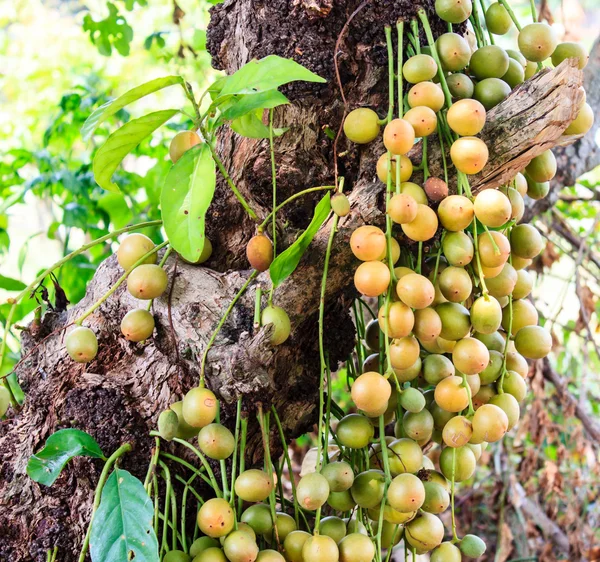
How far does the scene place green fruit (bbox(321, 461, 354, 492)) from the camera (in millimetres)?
804

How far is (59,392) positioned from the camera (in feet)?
3.18

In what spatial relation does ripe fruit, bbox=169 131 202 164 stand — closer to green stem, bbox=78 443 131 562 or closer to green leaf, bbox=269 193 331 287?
green leaf, bbox=269 193 331 287

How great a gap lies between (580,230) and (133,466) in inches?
77.7

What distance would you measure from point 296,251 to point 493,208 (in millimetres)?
250

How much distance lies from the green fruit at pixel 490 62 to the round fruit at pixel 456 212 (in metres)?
0.23

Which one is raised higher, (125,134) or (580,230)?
(125,134)

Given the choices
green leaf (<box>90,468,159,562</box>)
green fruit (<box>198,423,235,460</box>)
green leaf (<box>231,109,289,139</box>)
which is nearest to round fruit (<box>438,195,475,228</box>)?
green leaf (<box>231,109,289,139</box>)

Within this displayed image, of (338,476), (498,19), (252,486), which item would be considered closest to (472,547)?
(338,476)

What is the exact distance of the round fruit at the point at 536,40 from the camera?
89 centimetres

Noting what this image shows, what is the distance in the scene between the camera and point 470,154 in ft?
2.50

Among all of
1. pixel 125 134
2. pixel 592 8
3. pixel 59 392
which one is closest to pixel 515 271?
pixel 125 134

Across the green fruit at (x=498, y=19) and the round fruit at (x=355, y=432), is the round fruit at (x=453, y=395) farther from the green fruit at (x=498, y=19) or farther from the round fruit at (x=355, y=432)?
the green fruit at (x=498, y=19)

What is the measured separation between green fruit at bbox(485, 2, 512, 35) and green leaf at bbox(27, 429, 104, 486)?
0.84 meters

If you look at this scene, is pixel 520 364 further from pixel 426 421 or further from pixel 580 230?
pixel 580 230
